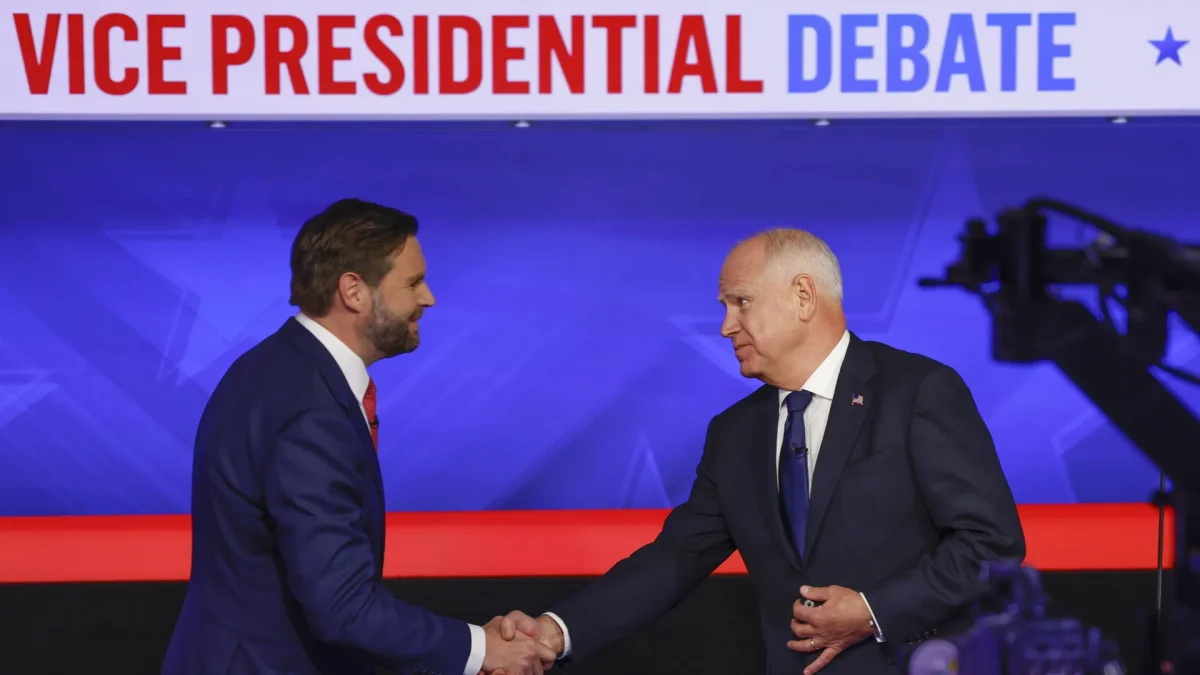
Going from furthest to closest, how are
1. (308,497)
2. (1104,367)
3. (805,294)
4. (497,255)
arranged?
(497,255), (805,294), (308,497), (1104,367)

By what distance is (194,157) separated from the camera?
13.6ft

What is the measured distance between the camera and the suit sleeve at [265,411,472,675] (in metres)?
2.06

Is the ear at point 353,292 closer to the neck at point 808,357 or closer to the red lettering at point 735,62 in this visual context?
the neck at point 808,357

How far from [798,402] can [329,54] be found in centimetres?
139

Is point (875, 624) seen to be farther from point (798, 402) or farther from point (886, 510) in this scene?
point (798, 402)

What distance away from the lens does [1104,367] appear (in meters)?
1.30

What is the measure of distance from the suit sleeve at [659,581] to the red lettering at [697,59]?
0.89 m

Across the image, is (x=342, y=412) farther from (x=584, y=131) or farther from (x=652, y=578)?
(x=584, y=131)

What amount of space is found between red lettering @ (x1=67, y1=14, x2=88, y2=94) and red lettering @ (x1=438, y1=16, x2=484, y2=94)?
811mm

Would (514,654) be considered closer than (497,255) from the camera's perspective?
Yes

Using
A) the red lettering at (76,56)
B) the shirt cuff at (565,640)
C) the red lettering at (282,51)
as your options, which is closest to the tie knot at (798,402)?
the shirt cuff at (565,640)

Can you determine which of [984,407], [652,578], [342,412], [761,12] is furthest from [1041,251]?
[984,407]

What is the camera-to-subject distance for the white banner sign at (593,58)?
296cm

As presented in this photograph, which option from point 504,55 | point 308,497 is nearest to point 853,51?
point 504,55
